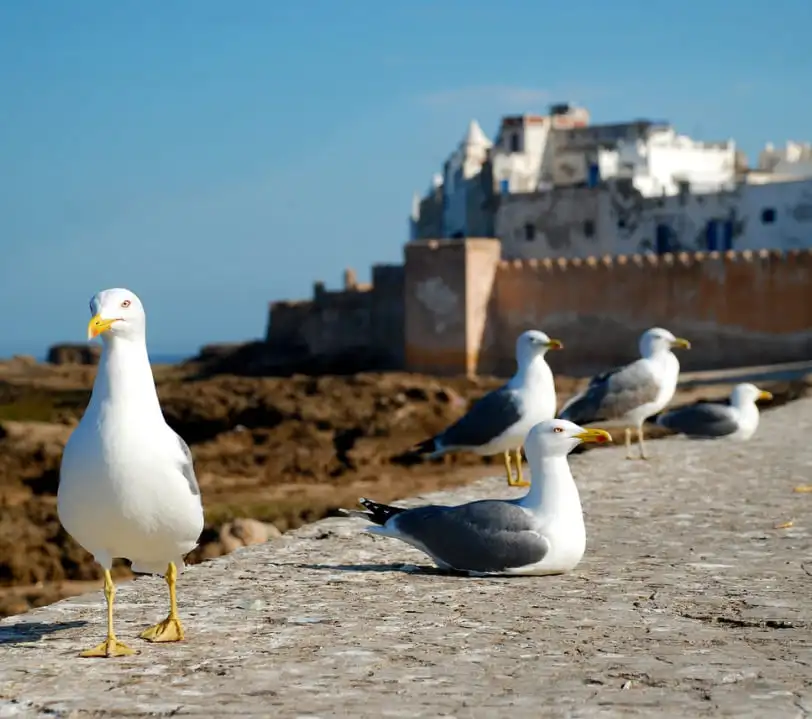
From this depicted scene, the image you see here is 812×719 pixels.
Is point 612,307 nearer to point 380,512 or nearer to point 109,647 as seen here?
point 380,512

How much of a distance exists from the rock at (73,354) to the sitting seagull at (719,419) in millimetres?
34158

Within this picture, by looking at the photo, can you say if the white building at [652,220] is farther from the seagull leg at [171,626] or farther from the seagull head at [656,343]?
the seagull leg at [171,626]

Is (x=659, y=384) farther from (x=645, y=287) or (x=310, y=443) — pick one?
(x=645, y=287)

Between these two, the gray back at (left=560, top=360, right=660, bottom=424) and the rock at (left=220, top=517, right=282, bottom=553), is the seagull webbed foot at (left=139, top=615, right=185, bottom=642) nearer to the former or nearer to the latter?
the rock at (left=220, top=517, right=282, bottom=553)

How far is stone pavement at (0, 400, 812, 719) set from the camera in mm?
3869

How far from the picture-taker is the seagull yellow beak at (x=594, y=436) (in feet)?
19.0

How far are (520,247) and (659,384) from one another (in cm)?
3224

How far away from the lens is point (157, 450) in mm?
4469

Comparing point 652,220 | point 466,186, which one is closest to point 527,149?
point 466,186

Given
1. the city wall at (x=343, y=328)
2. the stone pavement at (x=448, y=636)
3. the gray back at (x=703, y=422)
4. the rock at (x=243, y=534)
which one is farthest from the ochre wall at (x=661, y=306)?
the stone pavement at (x=448, y=636)

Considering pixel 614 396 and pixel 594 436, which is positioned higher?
pixel 594 436

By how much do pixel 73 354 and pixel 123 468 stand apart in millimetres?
44302

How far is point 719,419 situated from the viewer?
1188 cm

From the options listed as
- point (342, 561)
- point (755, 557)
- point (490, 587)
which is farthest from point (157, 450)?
point (755, 557)
